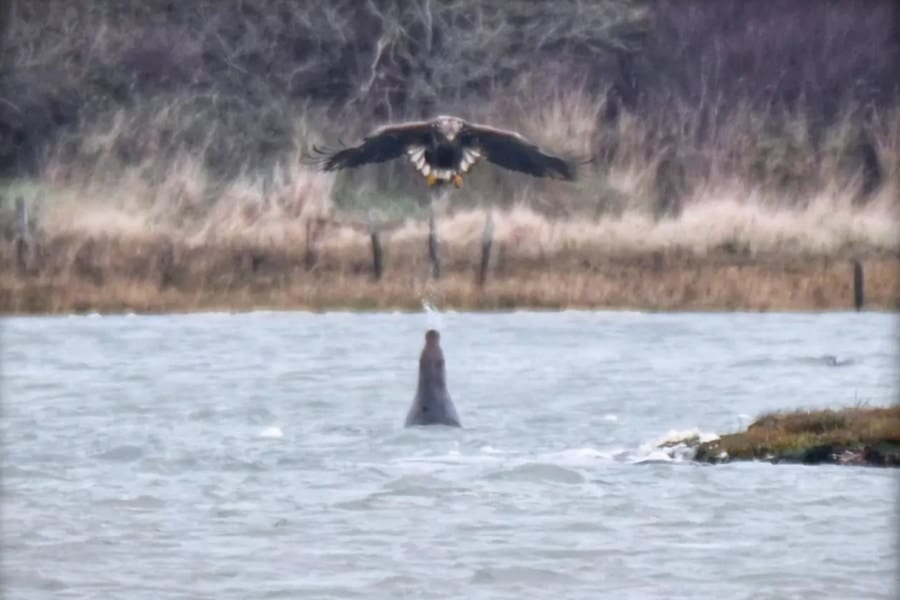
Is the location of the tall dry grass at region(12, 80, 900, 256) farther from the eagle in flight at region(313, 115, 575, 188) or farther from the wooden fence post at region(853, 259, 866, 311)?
the eagle in flight at region(313, 115, 575, 188)

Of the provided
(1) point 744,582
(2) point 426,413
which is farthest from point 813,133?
(1) point 744,582

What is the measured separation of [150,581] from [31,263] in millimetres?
12990

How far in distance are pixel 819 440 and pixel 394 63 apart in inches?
708

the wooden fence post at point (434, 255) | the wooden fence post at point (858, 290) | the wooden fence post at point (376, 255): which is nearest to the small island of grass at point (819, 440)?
the wooden fence post at point (858, 290)

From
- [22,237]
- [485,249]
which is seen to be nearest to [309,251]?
[485,249]

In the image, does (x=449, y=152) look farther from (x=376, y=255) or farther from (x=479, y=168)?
(x=479, y=168)

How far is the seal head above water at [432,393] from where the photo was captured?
45.7 ft

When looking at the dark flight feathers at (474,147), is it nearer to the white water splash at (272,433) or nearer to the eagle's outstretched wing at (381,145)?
the eagle's outstretched wing at (381,145)

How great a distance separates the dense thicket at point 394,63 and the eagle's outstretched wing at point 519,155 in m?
12.9

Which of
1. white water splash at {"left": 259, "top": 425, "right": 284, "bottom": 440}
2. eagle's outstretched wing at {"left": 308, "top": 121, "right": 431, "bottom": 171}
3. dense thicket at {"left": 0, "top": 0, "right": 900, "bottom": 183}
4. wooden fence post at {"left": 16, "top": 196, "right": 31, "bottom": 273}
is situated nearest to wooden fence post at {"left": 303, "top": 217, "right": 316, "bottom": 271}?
wooden fence post at {"left": 16, "top": 196, "right": 31, "bottom": 273}

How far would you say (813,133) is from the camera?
2986 centimetres

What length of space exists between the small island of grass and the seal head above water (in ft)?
5.67

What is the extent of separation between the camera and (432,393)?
14.2m

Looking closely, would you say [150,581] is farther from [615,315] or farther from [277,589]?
[615,315]
